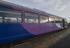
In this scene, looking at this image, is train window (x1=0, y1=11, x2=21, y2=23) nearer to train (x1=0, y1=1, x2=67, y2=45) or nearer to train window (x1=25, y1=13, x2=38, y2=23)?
train (x1=0, y1=1, x2=67, y2=45)

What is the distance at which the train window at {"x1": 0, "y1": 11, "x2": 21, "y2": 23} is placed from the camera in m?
8.85

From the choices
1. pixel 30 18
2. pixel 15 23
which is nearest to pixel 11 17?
pixel 15 23

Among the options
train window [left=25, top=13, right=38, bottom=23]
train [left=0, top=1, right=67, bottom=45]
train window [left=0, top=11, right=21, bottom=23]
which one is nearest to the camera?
train [left=0, top=1, right=67, bottom=45]

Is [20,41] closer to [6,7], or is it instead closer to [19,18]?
[19,18]

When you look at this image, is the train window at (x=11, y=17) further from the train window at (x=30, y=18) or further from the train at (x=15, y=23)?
the train window at (x=30, y=18)

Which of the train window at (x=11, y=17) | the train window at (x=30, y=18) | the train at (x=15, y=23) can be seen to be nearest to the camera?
the train at (x=15, y=23)

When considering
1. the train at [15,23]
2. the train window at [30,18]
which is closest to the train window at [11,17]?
the train at [15,23]

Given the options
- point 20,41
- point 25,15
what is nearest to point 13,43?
point 20,41

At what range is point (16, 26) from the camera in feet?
31.1

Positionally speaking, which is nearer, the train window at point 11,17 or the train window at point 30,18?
the train window at point 11,17

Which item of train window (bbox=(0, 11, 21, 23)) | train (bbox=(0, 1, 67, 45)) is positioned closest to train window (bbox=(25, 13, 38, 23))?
train (bbox=(0, 1, 67, 45))

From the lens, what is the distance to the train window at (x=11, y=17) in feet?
29.0

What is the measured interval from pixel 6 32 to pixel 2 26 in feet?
1.42

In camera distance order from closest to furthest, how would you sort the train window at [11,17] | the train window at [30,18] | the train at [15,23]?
the train at [15,23]
the train window at [11,17]
the train window at [30,18]
